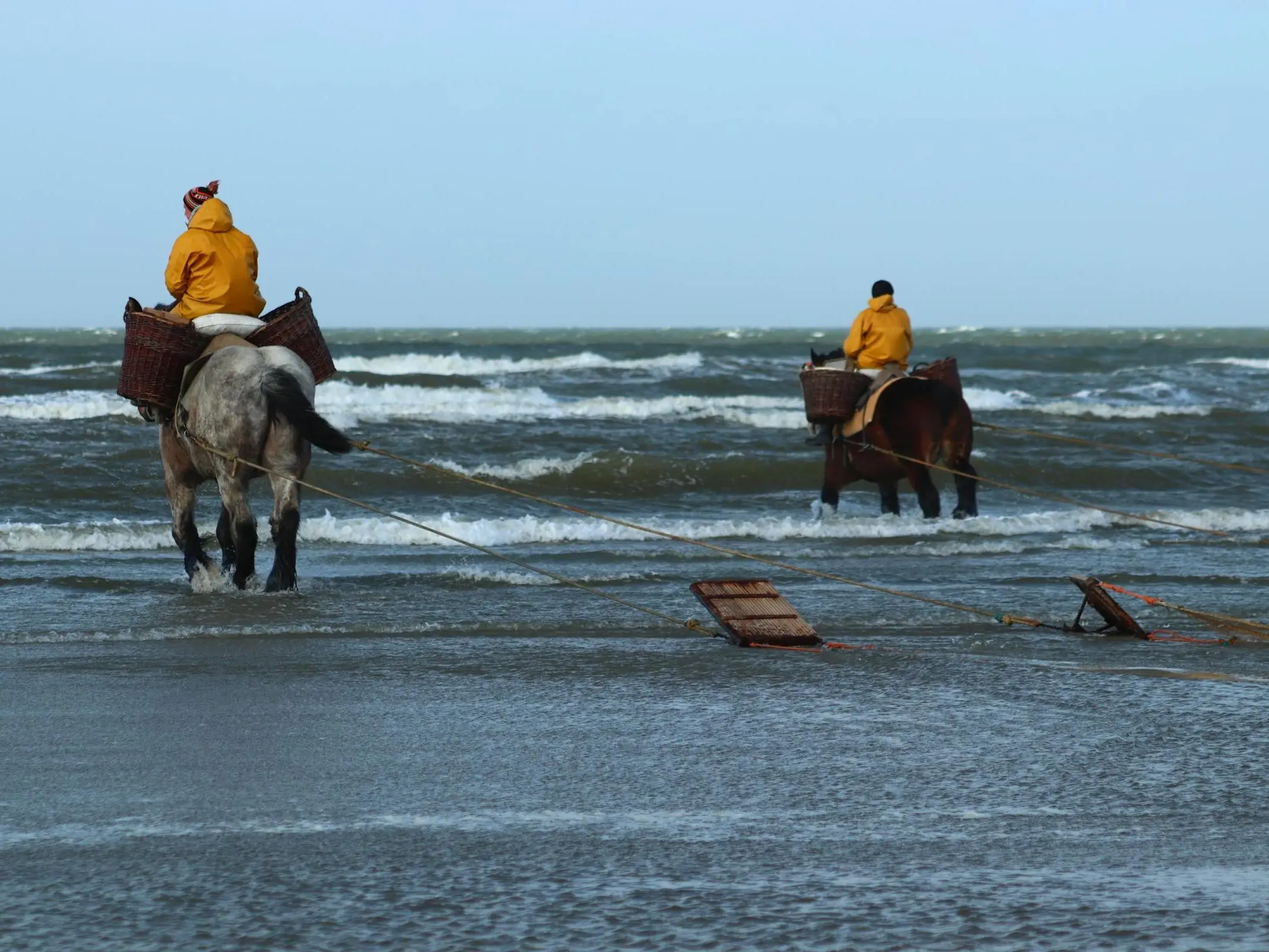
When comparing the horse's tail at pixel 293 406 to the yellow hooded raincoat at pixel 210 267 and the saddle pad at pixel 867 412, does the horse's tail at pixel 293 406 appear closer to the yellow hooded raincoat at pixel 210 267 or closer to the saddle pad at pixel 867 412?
Result: the yellow hooded raincoat at pixel 210 267

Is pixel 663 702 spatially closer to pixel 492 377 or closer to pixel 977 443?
pixel 977 443

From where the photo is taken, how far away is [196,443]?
9250mm

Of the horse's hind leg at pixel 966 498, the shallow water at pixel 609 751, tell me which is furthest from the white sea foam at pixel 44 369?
the horse's hind leg at pixel 966 498

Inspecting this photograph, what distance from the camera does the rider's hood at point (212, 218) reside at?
30.9 feet

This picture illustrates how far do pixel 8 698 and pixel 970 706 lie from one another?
3.35m

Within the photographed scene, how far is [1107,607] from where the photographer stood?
7719 mm

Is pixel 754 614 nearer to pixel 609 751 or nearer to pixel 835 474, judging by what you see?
pixel 609 751

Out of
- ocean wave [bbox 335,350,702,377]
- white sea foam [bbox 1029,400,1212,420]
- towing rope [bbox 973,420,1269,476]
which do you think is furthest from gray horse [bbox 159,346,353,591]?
ocean wave [bbox 335,350,702,377]

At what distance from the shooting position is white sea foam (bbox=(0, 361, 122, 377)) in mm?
30141

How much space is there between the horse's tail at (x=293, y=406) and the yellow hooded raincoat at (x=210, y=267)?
0.68 metres

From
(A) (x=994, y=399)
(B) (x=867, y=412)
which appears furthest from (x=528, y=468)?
(A) (x=994, y=399)

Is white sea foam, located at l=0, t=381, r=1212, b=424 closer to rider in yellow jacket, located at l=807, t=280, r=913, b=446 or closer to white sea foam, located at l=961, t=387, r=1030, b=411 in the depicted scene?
white sea foam, located at l=961, t=387, r=1030, b=411

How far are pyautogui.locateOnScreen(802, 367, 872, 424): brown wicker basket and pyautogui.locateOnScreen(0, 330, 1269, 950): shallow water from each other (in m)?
0.97

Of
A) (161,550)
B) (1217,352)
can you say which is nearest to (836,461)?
(161,550)
